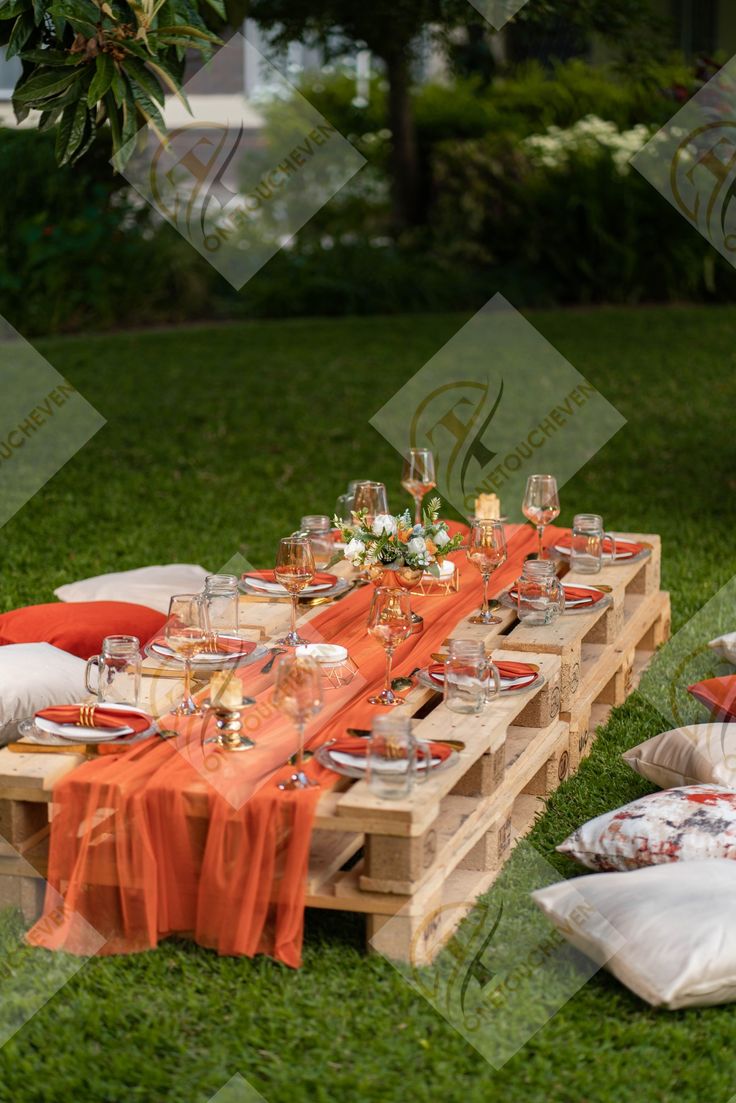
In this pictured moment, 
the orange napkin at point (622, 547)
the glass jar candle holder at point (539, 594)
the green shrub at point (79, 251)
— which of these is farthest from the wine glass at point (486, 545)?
the green shrub at point (79, 251)

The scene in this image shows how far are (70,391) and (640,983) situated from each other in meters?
8.05

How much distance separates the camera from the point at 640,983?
118 inches

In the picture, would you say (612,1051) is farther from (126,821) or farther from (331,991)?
(126,821)

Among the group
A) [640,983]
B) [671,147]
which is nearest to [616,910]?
[640,983]

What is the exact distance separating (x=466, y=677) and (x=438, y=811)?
15.6 inches

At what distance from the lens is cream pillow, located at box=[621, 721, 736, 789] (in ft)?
12.5

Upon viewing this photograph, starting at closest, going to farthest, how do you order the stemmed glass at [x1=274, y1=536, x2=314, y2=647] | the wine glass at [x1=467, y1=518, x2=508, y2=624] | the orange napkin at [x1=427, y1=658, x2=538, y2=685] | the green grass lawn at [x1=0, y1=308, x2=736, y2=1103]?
the green grass lawn at [x1=0, y1=308, x2=736, y2=1103], the orange napkin at [x1=427, y1=658, x2=538, y2=685], the stemmed glass at [x1=274, y1=536, x2=314, y2=647], the wine glass at [x1=467, y1=518, x2=508, y2=624]

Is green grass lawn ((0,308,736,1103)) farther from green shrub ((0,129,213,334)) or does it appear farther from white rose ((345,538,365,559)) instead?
white rose ((345,538,365,559))

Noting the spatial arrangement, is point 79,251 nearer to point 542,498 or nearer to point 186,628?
point 542,498

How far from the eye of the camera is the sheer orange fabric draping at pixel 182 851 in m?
Result: 3.11

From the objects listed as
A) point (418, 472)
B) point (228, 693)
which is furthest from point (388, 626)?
point (418, 472)

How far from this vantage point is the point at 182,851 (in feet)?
10.5

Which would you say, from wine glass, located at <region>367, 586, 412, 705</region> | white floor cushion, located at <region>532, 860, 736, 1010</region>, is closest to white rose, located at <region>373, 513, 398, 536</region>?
wine glass, located at <region>367, 586, 412, 705</region>

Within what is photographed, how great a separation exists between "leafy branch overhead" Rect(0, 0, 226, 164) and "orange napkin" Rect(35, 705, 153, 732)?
5.59ft
